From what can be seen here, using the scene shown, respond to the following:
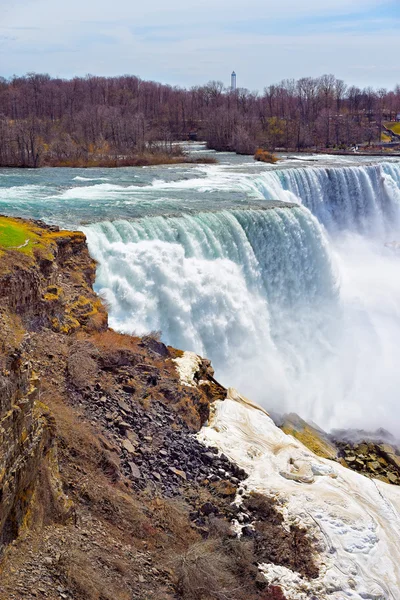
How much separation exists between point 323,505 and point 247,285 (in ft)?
30.9

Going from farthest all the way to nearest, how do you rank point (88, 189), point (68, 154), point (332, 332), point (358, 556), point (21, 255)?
point (68, 154)
point (88, 189)
point (332, 332)
point (21, 255)
point (358, 556)

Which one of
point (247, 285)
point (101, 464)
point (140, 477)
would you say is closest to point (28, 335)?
point (101, 464)

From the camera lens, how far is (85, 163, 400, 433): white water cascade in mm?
15742

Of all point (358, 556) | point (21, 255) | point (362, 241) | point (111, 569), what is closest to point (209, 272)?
point (21, 255)

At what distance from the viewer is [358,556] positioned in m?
9.20

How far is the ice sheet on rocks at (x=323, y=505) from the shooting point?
8.64 metres

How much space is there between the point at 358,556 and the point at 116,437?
12.7ft

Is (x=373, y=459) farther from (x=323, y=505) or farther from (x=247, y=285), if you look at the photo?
(x=247, y=285)

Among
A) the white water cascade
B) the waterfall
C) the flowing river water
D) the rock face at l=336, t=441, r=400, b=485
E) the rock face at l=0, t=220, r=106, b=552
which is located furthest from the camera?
the waterfall

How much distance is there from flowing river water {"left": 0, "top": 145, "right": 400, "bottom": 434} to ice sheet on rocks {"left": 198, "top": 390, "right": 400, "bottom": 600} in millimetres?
3766

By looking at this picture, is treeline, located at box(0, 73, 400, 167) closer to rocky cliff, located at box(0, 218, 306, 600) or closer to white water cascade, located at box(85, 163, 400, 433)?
white water cascade, located at box(85, 163, 400, 433)

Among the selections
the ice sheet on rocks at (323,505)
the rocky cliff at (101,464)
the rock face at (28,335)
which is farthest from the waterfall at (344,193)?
the ice sheet on rocks at (323,505)

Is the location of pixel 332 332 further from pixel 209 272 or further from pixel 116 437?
pixel 116 437

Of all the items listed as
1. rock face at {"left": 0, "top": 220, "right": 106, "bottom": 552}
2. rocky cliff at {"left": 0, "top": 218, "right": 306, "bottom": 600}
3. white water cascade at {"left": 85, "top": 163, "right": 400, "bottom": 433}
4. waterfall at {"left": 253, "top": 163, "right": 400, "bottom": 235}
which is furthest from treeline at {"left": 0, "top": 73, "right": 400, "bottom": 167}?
rocky cliff at {"left": 0, "top": 218, "right": 306, "bottom": 600}
